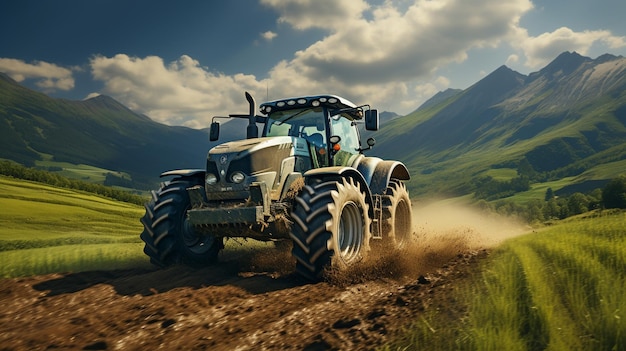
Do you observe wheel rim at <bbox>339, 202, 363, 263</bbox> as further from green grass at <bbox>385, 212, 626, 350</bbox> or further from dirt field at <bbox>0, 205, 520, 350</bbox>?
green grass at <bbox>385, 212, 626, 350</bbox>

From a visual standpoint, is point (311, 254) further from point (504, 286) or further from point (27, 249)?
point (27, 249)

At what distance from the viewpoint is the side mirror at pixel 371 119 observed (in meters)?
8.77

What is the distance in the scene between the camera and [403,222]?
1088 centimetres

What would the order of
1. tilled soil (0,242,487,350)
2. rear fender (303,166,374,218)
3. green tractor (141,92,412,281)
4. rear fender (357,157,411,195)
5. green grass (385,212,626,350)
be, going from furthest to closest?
rear fender (357,157,411,195), rear fender (303,166,374,218), green tractor (141,92,412,281), tilled soil (0,242,487,350), green grass (385,212,626,350)

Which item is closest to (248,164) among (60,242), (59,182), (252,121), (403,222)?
(252,121)

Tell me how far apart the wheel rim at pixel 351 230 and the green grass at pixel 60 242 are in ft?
12.7

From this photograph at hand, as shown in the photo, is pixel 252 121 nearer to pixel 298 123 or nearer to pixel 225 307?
pixel 298 123

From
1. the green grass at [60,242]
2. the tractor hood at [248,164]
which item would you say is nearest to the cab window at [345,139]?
the tractor hood at [248,164]

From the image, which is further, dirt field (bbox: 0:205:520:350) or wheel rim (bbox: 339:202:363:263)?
wheel rim (bbox: 339:202:363:263)

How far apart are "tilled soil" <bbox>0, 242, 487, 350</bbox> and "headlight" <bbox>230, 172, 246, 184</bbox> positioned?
4.86ft

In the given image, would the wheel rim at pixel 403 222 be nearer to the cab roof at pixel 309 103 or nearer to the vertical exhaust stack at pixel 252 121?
the cab roof at pixel 309 103

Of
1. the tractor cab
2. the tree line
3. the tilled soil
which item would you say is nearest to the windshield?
the tractor cab

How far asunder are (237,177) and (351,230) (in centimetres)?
206

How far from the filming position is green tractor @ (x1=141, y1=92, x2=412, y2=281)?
6.38 metres
